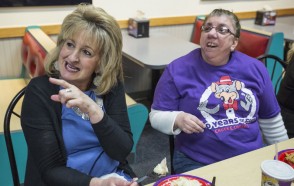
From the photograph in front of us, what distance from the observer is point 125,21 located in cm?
323

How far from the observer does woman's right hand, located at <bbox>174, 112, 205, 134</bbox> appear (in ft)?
4.53

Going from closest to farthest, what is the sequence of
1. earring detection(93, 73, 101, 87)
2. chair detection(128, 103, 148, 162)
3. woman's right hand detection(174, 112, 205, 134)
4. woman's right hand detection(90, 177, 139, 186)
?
woman's right hand detection(90, 177, 139, 186)
earring detection(93, 73, 101, 87)
woman's right hand detection(174, 112, 205, 134)
chair detection(128, 103, 148, 162)

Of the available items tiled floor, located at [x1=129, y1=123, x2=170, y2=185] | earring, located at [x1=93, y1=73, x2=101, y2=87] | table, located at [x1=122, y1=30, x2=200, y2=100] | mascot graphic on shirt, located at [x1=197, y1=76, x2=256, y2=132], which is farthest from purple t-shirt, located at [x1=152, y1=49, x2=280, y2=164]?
tiled floor, located at [x1=129, y1=123, x2=170, y2=185]

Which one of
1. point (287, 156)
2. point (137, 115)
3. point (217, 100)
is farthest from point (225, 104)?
point (137, 115)

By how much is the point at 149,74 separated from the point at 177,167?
213cm

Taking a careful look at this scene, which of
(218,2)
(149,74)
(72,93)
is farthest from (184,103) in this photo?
(218,2)

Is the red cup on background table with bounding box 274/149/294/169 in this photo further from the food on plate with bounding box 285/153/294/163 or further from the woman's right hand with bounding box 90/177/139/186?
the woman's right hand with bounding box 90/177/139/186

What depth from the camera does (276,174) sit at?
33.7 inches

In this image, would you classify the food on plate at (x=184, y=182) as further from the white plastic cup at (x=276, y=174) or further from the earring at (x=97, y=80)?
the earring at (x=97, y=80)

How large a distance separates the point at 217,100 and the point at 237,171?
1.37 feet

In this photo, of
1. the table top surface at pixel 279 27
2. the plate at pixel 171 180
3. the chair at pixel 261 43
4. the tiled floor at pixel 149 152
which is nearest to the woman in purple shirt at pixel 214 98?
the plate at pixel 171 180

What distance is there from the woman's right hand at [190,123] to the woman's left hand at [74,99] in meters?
0.44

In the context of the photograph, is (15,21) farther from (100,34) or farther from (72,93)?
(72,93)

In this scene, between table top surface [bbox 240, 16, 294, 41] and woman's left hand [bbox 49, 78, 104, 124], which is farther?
table top surface [bbox 240, 16, 294, 41]
